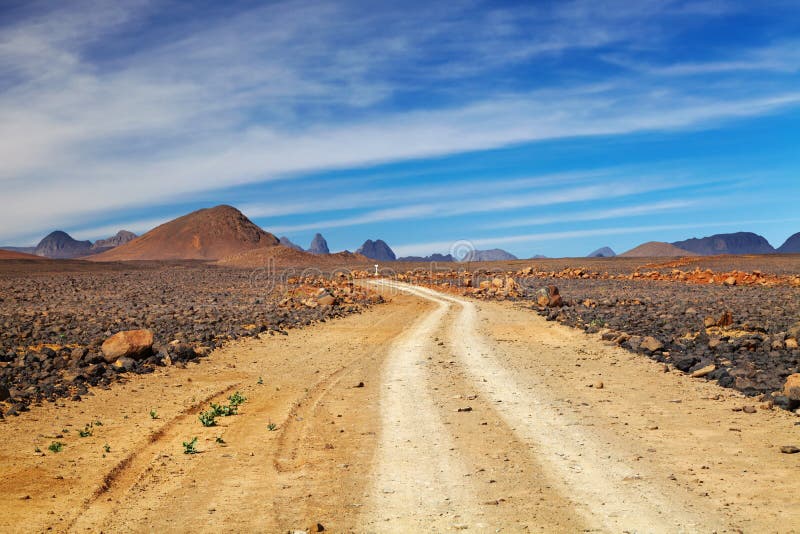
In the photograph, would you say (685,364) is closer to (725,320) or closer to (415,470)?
→ (725,320)

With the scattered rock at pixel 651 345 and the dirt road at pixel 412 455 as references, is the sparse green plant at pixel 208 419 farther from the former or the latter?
the scattered rock at pixel 651 345

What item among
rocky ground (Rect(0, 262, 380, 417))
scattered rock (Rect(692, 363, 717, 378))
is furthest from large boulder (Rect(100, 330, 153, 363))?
scattered rock (Rect(692, 363, 717, 378))

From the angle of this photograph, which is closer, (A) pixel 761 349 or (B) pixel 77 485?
(B) pixel 77 485

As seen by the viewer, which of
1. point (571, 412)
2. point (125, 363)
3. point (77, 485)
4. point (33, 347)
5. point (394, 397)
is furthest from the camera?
point (33, 347)

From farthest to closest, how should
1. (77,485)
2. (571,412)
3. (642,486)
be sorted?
(571,412)
(77,485)
(642,486)

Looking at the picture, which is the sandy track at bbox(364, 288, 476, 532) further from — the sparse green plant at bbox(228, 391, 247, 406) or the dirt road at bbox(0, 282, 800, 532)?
the sparse green plant at bbox(228, 391, 247, 406)

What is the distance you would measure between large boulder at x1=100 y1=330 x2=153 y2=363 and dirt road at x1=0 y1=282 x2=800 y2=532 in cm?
145

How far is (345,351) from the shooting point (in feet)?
65.1

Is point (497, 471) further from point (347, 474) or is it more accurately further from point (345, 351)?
point (345, 351)

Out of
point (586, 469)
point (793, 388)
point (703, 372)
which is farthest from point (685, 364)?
point (586, 469)

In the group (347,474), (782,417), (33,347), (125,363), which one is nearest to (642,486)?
(347,474)

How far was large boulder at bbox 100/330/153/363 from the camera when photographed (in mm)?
16344

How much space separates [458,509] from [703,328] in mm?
15565

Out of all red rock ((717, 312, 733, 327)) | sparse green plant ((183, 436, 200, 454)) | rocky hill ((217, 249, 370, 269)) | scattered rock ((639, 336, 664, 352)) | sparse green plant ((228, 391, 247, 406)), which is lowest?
sparse green plant ((183, 436, 200, 454))
